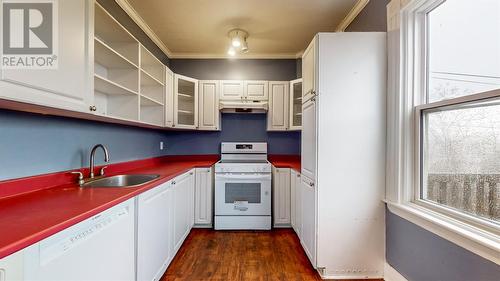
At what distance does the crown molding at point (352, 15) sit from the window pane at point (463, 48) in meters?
Result: 0.78

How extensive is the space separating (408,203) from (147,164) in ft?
8.94

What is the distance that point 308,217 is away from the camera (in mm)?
2074

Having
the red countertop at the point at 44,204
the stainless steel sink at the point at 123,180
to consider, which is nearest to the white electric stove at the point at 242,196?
the stainless steel sink at the point at 123,180

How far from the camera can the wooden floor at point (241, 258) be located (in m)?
1.95

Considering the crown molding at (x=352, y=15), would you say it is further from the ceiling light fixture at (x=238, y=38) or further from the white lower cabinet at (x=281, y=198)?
the white lower cabinet at (x=281, y=198)

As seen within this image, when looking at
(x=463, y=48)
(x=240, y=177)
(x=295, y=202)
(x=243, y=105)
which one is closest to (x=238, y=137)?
(x=243, y=105)

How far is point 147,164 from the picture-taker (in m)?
2.83

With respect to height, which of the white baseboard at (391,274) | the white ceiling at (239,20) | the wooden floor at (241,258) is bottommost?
the wooden floor at (241,258)

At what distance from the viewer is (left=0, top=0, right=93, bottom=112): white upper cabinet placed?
3.12ft

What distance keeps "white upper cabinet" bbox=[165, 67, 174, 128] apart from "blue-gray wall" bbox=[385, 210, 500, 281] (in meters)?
2.50

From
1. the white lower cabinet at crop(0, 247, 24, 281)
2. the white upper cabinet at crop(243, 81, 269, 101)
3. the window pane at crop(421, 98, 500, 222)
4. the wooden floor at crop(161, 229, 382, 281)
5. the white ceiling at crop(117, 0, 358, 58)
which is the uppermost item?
the white ceiling at crop(117, 0, 358, 58)

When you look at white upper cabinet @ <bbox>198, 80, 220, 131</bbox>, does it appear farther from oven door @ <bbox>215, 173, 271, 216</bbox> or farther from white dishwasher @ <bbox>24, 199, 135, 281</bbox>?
white dishwasher @ <bbox>24, 199, 135, 281</bbox>

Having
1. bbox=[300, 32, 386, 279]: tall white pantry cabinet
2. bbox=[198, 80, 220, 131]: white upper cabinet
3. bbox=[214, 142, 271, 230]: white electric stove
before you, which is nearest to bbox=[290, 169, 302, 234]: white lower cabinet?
bbox=[214, 142, 271, 230]: white electric stove

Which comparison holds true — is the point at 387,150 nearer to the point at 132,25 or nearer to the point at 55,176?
the point at 55,176
